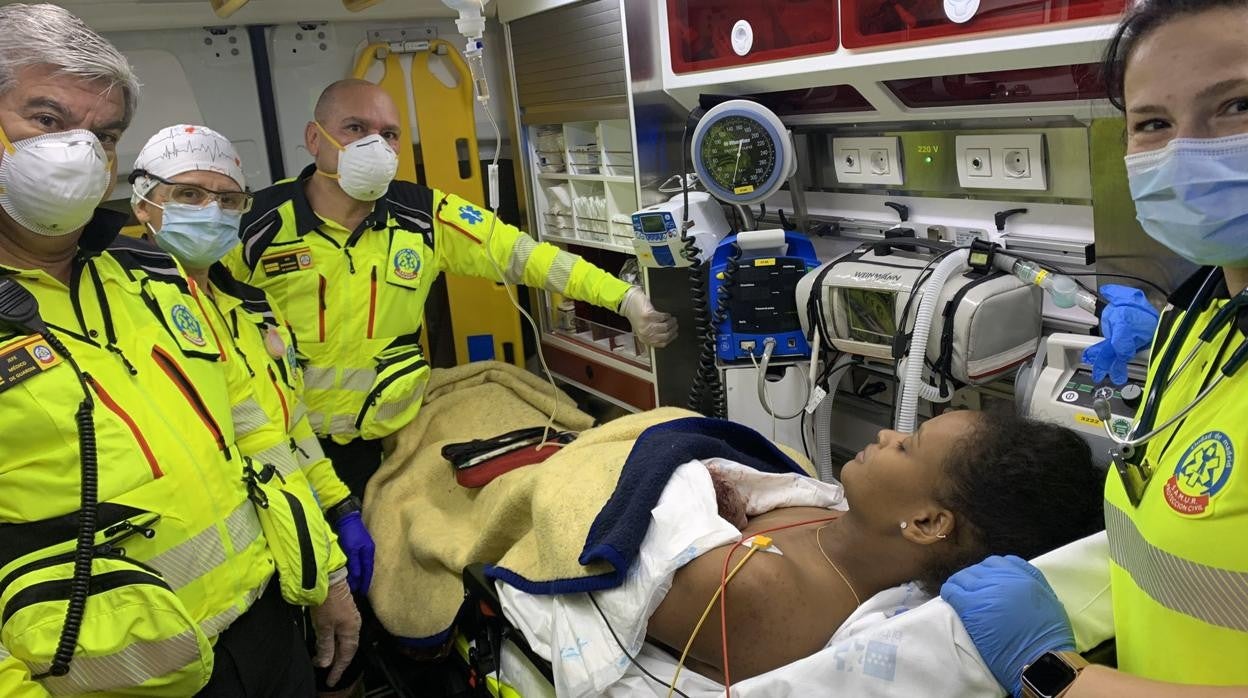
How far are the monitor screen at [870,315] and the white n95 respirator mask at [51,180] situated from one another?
5.38 ft

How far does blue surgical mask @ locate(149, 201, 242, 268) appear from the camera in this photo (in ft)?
7.13

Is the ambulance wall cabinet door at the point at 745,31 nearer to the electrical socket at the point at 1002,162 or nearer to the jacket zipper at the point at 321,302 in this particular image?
the electrical socket at the point at 1002,162

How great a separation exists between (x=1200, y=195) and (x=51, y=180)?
168cm

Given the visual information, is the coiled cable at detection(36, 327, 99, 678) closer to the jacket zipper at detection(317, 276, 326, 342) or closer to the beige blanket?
the beige blanket

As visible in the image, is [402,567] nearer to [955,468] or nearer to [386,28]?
[955,468]

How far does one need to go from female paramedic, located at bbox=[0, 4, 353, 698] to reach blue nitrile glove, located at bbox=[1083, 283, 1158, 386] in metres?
1.69

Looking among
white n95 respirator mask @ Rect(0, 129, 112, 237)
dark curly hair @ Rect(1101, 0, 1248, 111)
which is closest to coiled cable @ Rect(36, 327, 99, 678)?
white n95 respirator mask @ Rect(0, 129, 112, 237)

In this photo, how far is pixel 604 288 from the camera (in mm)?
2898

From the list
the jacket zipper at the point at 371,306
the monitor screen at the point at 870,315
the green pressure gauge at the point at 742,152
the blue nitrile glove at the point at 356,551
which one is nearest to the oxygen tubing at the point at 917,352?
the monitor screen at the point at 870,315

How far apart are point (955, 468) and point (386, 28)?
2.91 metres

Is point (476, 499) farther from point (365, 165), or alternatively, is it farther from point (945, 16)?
point (945, 16)

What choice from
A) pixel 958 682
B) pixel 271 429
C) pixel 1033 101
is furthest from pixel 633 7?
pixel 958 682

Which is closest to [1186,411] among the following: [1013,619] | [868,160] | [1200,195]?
[1200,195]

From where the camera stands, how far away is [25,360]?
1.51 metres
